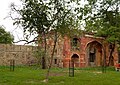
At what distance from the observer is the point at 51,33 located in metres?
20.3

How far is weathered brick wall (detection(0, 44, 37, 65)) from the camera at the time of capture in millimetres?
40312

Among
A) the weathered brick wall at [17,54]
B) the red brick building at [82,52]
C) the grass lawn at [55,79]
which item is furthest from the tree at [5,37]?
the grass lawn at [55,79]

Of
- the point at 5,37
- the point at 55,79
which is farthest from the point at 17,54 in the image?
the point at 55,79

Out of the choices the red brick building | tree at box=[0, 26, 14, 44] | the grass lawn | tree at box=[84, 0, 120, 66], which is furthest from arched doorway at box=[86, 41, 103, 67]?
the grass lawn

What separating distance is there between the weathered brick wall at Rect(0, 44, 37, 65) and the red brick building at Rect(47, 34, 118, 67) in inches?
178

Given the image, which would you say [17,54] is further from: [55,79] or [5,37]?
[55,79]

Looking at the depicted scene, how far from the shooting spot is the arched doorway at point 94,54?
169 ft

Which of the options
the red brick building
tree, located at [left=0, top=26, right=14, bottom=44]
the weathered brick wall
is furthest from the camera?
tree, located at [left=0, top=26, right=14, bottom=44]

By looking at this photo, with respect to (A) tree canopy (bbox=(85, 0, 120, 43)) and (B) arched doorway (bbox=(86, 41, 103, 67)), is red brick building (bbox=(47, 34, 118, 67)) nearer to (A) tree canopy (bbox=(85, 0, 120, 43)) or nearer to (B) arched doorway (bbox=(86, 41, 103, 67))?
(B) arched doorway (bbox=(86, 41, 103, 67))

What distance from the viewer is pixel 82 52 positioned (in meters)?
48.8

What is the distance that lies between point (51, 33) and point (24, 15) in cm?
261

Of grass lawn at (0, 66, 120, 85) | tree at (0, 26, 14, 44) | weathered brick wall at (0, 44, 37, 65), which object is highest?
tree at (0, 26, 14, 44)

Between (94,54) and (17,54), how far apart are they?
1748 cm

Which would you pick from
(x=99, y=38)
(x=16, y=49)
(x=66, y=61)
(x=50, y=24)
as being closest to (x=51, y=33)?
(x=50, y=24)
